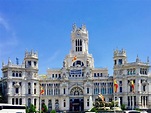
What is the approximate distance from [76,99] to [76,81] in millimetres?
6228

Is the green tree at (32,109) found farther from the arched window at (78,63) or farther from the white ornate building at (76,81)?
the arched window at (78,63)

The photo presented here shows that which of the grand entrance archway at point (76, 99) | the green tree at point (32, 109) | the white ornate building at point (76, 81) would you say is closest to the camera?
the green tree at point (32, 109)

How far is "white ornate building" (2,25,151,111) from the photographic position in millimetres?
119562

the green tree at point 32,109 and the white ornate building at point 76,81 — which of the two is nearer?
the green tree at point 32,109

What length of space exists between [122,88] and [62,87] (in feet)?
66.3

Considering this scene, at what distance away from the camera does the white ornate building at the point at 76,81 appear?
119562mm

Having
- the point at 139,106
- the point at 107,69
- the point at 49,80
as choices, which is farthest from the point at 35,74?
the point at 139,106

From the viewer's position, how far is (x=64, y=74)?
4993 inches

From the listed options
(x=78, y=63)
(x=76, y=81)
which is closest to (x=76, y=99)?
(x=76, y=81)

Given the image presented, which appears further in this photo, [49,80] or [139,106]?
[49,80]

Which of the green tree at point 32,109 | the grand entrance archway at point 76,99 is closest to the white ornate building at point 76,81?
the grand entrance archway at point 76,99

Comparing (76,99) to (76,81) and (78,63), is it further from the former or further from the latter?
(78,63)

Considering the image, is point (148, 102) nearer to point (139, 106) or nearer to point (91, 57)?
point (139, 106)

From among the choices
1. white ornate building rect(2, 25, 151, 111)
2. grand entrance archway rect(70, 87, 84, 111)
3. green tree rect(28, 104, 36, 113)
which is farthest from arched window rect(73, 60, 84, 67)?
green tree rect(28, 104, 36, 113)
